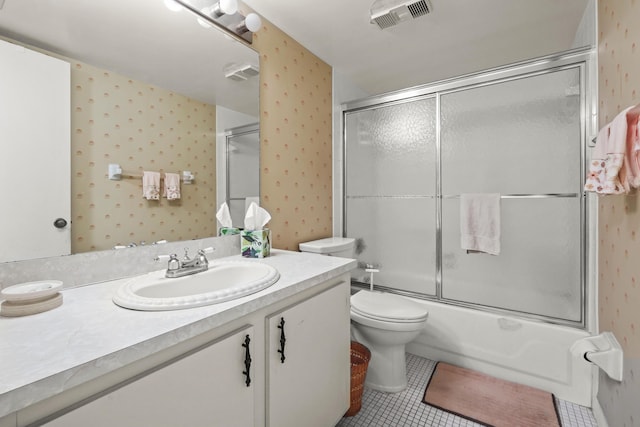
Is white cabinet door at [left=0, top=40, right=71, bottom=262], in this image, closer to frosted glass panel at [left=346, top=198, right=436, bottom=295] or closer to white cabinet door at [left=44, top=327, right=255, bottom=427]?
white cabinet door at [left=44, top=327, right=255, bottom=427]

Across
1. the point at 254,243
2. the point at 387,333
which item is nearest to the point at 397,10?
→ the point at 254,243

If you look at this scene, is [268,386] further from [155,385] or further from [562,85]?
[562,85]

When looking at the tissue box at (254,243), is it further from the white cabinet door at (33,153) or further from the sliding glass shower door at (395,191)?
the sliding glass shower door at (395,191)

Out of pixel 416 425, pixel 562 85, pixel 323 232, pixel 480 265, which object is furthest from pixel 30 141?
pixel 562 85

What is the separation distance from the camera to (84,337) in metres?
0.60

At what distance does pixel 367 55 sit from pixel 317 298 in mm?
1943

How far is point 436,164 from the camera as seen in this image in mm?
2105

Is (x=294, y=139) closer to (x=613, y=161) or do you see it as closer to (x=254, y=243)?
(x=254, y=243)

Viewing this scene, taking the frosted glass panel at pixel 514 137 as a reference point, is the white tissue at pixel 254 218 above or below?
below

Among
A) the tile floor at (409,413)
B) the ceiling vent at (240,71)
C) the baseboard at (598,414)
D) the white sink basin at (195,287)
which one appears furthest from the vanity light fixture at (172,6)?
the baseboard at (598,414)

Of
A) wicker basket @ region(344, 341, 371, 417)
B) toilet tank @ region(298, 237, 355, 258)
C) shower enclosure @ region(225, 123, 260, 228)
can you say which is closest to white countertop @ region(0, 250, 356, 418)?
shower enclosure @ region(225, 123, 260, 228)

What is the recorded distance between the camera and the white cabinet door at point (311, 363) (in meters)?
0.94

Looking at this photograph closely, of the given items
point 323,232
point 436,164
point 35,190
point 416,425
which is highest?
point 436,164

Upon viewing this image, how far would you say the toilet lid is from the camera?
5.33 ft
